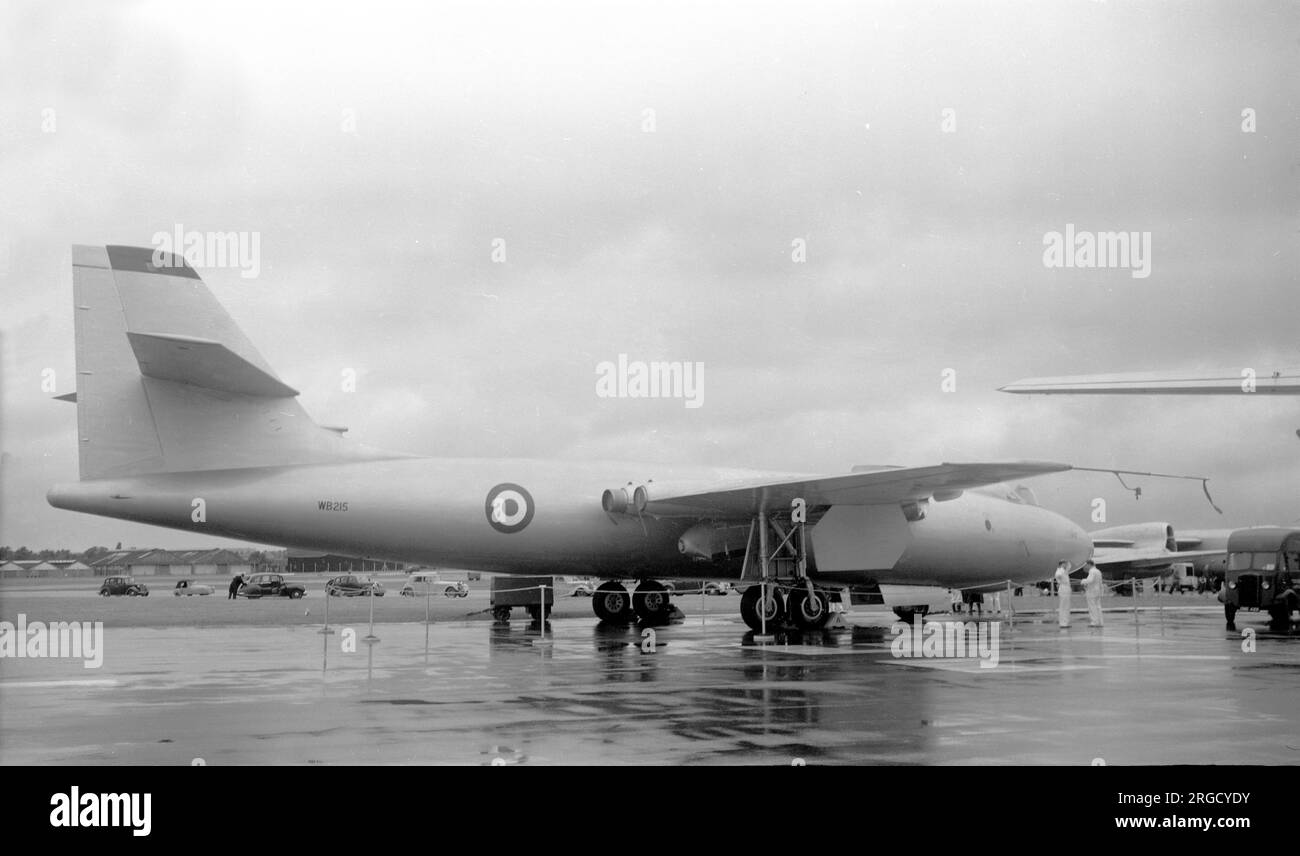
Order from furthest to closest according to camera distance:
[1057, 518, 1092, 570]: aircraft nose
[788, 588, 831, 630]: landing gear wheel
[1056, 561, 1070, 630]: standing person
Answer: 1. [1057, 518, 1092, 570]: aircraft nose
2. [1056, 561, 1070, 630]: standing person
3. [788, 588, 831, 630]: landing gear wheel

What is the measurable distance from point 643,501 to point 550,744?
13007mm

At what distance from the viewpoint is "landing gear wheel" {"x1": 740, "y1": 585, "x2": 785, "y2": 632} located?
853 inches

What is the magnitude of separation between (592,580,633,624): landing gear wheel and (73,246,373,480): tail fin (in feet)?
31.7

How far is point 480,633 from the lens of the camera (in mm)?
22297

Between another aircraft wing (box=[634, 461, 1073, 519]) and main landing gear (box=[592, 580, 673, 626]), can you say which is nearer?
another aircraft wing (box=[634, 461, 1073, 519])

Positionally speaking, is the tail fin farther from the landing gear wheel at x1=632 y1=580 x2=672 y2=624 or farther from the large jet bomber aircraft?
the landing gear wheel at x1=632 y1=580 x2=672 y2=624

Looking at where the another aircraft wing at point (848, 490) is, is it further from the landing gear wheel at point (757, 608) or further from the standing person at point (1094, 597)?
the standing person at point (1094, 597)

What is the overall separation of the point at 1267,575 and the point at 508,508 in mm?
15080

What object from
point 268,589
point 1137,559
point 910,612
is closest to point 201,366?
point 910,612

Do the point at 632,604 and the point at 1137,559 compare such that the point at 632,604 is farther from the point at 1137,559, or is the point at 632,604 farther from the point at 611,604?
the point at 1137,559

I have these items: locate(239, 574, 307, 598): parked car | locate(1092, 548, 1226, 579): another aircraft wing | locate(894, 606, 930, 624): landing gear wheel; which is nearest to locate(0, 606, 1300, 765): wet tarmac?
locate(894, 606, 930, 624): landing gear wheel

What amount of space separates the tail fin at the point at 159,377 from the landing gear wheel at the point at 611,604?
9664mm

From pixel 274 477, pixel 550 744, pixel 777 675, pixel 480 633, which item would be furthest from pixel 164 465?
pixel 550 744

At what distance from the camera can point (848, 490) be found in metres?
20.1
